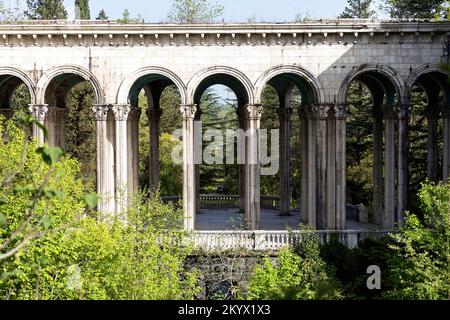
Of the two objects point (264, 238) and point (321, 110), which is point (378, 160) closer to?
point (321, 110)

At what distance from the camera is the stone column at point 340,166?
27.5 meters

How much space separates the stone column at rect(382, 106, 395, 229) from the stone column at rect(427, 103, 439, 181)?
2.61 m

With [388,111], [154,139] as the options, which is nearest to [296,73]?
[388,111]

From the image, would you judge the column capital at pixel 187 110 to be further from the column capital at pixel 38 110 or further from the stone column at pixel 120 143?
the column capital at pixel 38 110

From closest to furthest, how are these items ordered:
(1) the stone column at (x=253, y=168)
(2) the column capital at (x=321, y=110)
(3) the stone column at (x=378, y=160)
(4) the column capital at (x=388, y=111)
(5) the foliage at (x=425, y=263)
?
(5) the foliage at (x=425, y=263) → (2) the column capital at (x=321, y=110) → (1) the stone column at (x=253, y=168) → (4) the column capital at (x=388, y=111) → (3) the stone column at (x=378, y=160)

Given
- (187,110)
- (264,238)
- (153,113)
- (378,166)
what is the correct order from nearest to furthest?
(264,238) → (187,110) → (378,166) → (153,113)

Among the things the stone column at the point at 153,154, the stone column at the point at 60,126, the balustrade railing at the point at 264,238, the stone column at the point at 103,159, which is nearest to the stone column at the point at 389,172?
the balustrade railing at the point at 264,238

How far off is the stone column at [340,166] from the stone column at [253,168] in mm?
3988

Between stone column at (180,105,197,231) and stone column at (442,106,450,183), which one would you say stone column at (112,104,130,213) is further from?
stone column at (442,106,450,183)

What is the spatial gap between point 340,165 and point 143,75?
11012 millimetres

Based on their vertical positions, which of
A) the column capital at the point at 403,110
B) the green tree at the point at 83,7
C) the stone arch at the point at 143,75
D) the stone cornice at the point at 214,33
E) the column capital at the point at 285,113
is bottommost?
the column capital at the point at 403,110

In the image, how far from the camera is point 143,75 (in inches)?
1089
